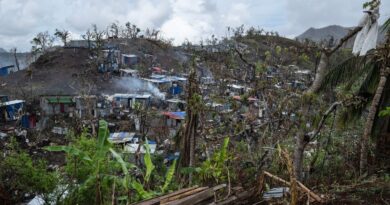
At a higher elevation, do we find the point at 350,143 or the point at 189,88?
the point at 189,88

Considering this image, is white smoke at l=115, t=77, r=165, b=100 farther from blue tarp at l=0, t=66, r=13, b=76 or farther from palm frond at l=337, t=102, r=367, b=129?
palm frond at l=337, t=102, r=367, b=129

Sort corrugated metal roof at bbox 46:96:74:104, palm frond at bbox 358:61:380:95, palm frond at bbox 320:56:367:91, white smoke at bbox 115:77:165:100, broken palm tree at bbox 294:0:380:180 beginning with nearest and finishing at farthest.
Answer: broken palm tree at bbox 294:0:380:180, palm frond at bbox 358:61:380:95, palm frond at bbox 320:56:367:91, corrugated metal roof at bbox 46:96:74:104, white smoke at bbox 115:77:165:100

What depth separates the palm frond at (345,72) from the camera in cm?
684

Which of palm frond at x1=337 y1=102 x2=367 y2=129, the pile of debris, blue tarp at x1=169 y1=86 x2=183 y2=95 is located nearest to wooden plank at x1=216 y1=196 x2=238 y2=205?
the pile of debris

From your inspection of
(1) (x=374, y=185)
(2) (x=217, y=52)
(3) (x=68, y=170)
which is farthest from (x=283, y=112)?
(2) (x=217, y=52)

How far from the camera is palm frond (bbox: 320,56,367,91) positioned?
6844 mm

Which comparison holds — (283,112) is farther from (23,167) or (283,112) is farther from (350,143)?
(23,167)

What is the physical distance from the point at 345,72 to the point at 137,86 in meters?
18.5

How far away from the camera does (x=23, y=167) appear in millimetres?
4758

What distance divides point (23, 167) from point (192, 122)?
227cm

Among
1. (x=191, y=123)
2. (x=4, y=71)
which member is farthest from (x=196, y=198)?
(x=4, y=71)

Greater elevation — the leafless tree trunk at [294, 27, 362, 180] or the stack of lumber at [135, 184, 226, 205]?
the leafless tree trunk at [294, 27, 362, 180]

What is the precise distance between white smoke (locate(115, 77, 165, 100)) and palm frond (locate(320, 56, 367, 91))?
1541cm

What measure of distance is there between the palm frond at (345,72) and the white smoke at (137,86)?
15408 millimetres
